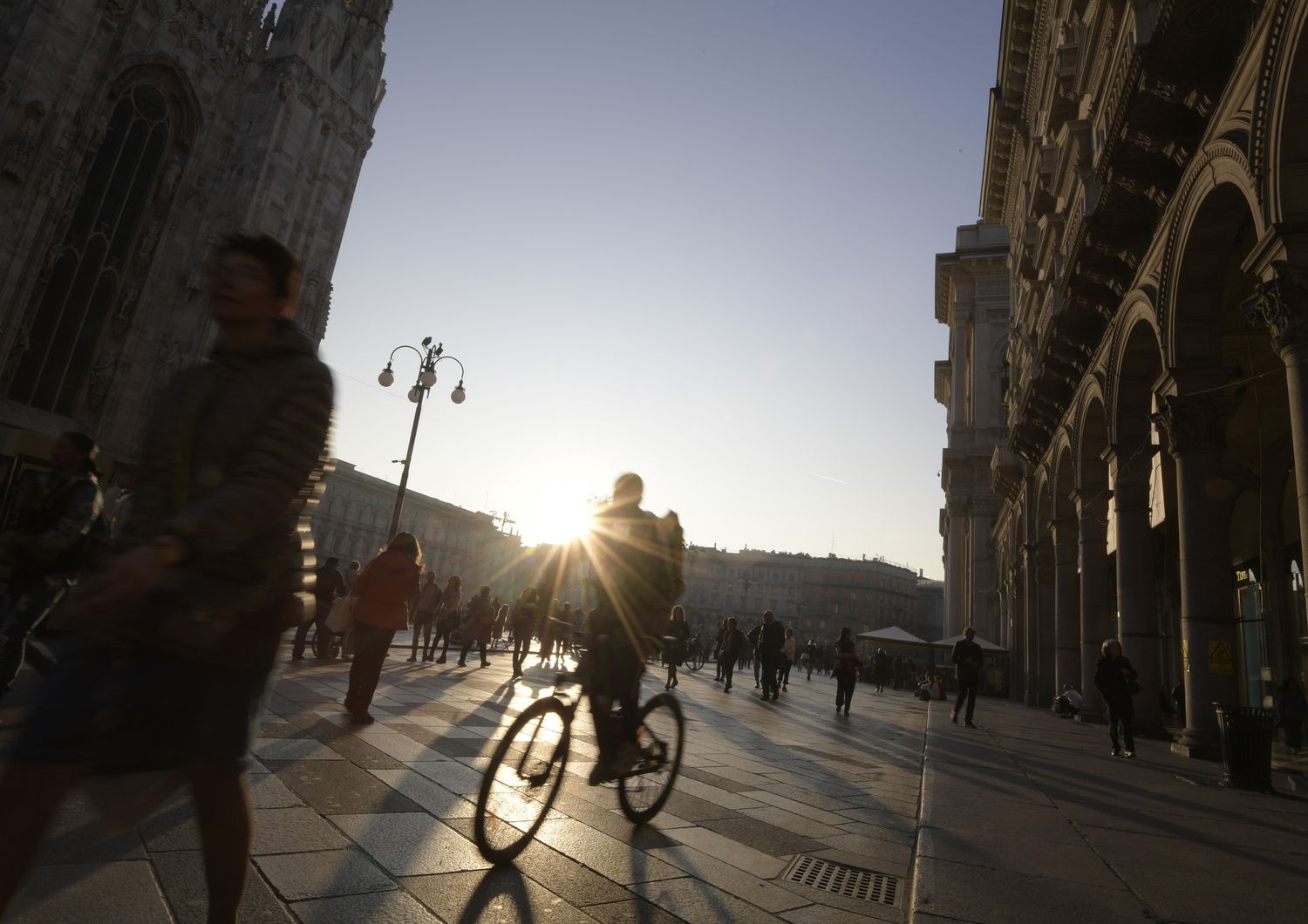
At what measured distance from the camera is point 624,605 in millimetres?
4191

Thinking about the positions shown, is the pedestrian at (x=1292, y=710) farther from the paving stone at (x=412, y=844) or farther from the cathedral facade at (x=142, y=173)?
the cathedral facade at (x=142, y=173)

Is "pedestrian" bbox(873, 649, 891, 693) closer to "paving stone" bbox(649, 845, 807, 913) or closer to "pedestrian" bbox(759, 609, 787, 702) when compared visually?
"pedestrian" bbox(759, 609, 787, 702)

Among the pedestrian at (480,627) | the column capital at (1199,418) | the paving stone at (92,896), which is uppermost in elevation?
the column capital at (1199,418)

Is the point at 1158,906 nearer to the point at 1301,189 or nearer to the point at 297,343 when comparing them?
the point at 297,343

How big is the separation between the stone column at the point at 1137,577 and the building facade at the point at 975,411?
20.6 m

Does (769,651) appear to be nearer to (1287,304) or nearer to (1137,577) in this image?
(1137,577)

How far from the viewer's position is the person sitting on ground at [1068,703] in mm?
17328

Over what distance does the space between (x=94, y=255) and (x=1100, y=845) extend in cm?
3119

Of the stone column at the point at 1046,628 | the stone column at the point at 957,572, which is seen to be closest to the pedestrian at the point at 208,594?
the stone column at the point at 1046,628

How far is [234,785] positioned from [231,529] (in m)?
0.69

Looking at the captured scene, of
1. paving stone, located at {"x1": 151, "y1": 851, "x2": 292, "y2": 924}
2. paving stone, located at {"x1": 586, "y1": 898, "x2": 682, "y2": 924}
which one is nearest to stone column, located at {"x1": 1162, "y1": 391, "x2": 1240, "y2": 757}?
paving stone, located at {"x1": 586, "y1": 898, "x2": 682, "y2": 924}

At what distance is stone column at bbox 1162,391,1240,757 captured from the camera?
33.2ft

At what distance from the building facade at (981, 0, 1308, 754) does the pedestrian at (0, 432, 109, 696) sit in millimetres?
10389

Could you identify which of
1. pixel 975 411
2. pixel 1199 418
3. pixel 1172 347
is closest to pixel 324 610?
pixel 1199 418
